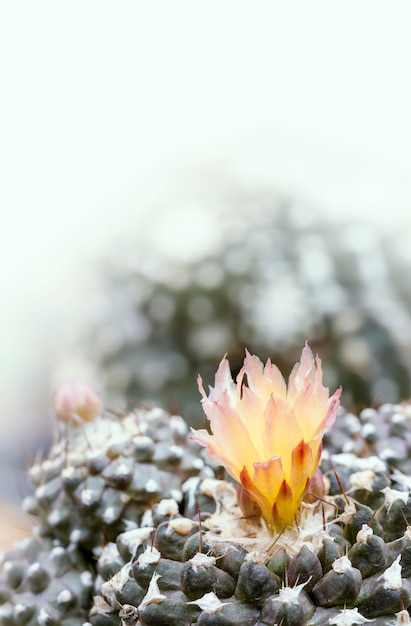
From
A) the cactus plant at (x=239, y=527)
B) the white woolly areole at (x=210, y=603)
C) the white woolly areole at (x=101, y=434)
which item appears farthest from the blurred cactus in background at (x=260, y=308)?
the white woolly areole at (x=210, y=603)

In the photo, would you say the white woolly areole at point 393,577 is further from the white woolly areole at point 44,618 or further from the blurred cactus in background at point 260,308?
the blurred cactus in background at point 260,308

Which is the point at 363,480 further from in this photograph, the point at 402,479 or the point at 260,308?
the point at 260,308

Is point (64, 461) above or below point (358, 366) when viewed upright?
below

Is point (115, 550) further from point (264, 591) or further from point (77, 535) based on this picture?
point (264, 591)

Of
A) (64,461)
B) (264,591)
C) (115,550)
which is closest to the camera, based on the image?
(264,591)

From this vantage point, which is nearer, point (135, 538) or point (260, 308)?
point (135, 538)

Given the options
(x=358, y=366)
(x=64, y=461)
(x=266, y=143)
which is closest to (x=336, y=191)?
(x=266, y=143)

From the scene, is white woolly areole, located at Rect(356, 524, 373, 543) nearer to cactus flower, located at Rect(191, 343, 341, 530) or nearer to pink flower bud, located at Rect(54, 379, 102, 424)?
cactus flower, located at Rect(191, 343, 341, 530)

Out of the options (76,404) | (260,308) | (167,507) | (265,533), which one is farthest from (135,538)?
(260,308)
